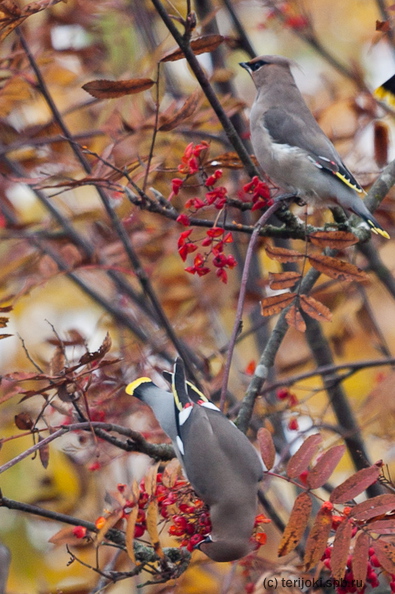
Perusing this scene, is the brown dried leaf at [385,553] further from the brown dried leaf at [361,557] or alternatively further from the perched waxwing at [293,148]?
the perched waxwing at [293,148]

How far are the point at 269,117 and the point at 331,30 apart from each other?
4.08 meters

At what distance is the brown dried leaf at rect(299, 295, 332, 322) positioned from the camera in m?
2.48

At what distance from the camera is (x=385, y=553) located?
209 centimetres

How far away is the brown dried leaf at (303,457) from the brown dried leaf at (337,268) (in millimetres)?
525

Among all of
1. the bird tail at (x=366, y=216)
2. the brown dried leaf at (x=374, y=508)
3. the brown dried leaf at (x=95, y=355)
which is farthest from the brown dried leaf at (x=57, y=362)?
the bird tail at (x=366, y=216)

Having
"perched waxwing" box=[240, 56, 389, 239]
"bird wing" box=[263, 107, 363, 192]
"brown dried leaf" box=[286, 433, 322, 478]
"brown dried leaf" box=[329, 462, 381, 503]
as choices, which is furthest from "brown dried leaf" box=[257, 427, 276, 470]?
"bird wing" box=[263, 107, 363, 192]

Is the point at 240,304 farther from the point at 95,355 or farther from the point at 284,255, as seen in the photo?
the point at 95,355

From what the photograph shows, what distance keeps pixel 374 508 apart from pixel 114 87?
140 cm

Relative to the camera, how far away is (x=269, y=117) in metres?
3.47

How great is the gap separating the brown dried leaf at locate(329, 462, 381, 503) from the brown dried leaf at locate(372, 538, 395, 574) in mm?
136

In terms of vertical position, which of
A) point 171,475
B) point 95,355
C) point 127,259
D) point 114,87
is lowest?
point 171,475

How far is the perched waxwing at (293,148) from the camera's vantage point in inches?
124

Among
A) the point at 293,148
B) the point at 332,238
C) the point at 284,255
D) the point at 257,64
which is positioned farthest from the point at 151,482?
the point at 257,64

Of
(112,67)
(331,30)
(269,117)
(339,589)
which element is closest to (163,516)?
(339,589)
